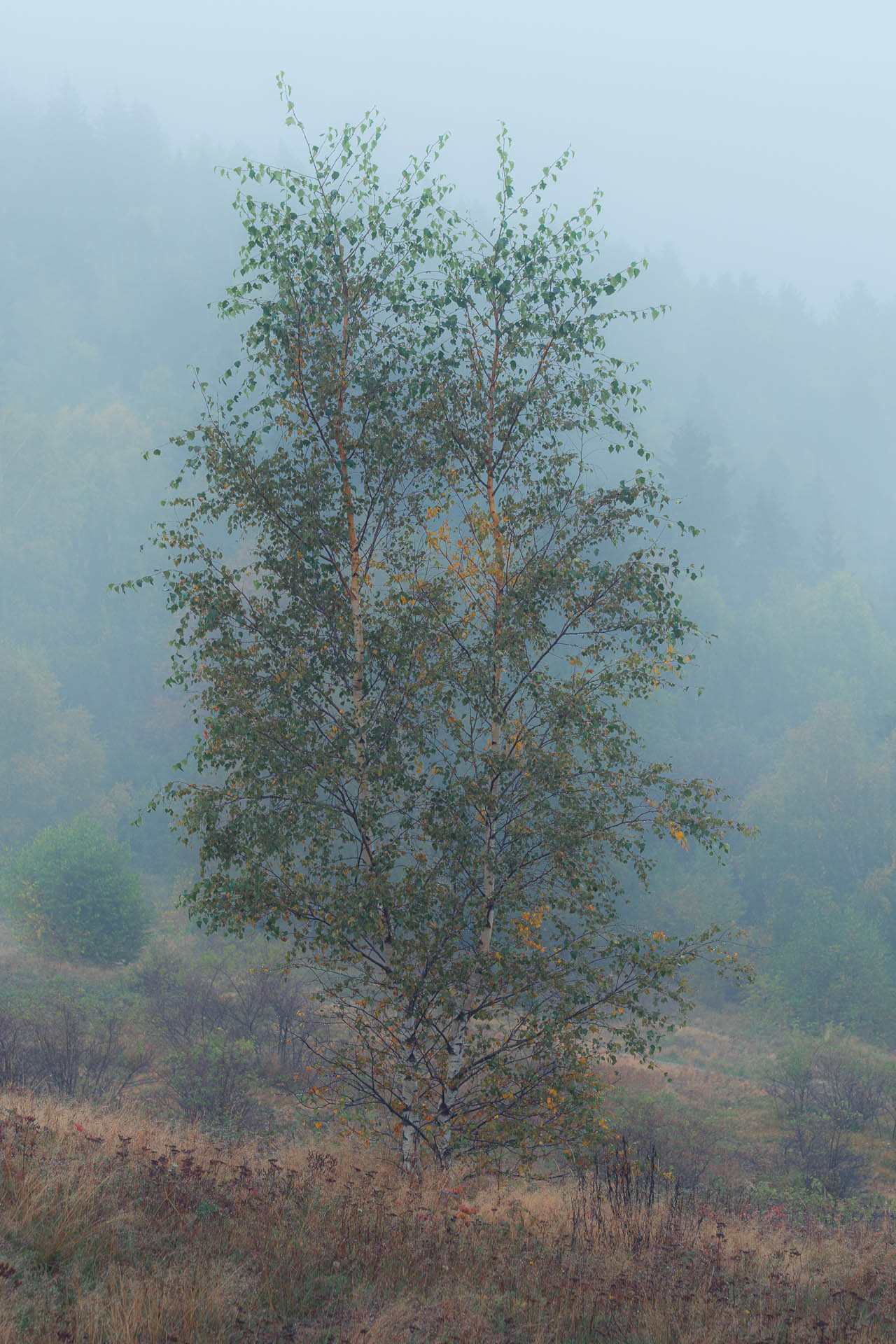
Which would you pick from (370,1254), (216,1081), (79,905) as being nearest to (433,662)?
(370,1254)

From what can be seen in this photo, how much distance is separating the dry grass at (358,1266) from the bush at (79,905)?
23.3 m

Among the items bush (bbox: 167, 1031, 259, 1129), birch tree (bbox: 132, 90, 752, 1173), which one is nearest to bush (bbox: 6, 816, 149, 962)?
bush (bbox: 167, 1031, 259, 1129)

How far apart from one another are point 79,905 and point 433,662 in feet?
79.2

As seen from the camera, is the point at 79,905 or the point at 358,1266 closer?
the point at 358,1266

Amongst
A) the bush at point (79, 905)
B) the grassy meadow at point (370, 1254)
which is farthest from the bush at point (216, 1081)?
the bush at point (79, 905)

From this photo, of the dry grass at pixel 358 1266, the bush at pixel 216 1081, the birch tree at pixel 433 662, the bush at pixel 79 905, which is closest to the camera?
the dry grass at pixel 358 1266

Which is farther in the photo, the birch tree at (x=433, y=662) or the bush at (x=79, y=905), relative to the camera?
the bush at (x=79, y=905)

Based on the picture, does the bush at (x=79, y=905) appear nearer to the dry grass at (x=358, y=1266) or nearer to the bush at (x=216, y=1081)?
the bush at (x=216, y=1081)

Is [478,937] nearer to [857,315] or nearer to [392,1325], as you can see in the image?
[392,1325]

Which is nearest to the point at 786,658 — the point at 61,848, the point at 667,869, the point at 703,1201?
the point at 667,869

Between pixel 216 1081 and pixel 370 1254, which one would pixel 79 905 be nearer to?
pixel 216 1081

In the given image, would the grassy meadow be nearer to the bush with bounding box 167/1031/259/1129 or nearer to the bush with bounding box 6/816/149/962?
the bush with bounding box 167/1031/259/1129

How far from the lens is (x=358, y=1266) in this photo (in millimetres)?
5016

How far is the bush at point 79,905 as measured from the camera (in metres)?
28.3
